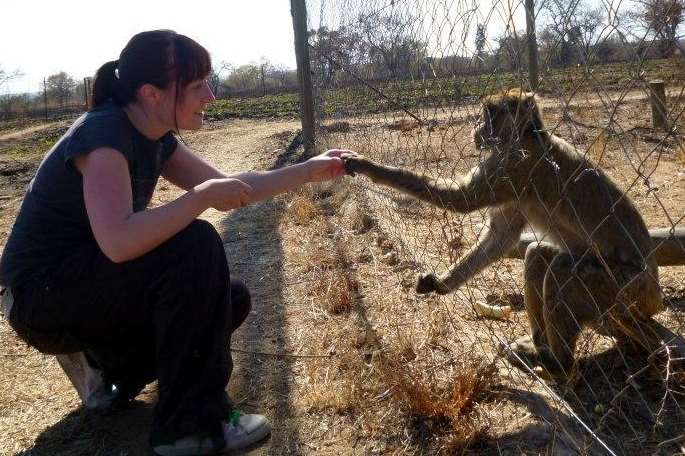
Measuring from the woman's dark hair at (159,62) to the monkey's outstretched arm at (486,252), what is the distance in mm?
1979

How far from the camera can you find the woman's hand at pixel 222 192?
2.52 metres

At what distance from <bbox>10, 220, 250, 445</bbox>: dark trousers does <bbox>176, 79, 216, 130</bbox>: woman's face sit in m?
0.45

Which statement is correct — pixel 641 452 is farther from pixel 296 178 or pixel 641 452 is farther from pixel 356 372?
pixel 296 178

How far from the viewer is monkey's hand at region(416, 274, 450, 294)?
13.0ft

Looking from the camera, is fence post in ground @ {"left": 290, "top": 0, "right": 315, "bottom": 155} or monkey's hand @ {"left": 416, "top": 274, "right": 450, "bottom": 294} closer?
monkey's hand @ {"left": 416, "top": 274, "right": 450, "bottom": 294}

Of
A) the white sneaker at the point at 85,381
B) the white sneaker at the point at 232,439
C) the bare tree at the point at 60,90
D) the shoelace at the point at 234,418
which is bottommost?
the white sneaker at the point at 232,439

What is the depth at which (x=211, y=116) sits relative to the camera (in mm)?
23734

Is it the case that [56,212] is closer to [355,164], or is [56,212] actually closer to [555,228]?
[355,164]

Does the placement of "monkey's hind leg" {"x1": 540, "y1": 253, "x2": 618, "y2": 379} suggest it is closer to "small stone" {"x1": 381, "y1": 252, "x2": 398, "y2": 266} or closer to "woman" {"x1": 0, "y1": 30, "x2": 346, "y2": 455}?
"woman" {"x1": 0, "y1": 30, "x2": 346, "y2": 455}

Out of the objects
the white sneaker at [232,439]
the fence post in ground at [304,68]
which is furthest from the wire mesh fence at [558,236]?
the fence post in ground at [304,68]

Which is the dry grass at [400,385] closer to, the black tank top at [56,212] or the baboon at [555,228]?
the baboon at [555,228]

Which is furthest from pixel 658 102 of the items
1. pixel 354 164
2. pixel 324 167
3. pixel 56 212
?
pixel 56 212

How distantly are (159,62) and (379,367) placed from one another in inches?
68.4

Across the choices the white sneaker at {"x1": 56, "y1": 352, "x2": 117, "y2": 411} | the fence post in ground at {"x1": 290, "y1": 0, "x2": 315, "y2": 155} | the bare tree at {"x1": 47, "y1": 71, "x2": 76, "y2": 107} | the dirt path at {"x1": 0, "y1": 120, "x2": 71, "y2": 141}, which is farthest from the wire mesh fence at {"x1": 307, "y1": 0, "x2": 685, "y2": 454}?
the bare tree at {"x1": 47, "y1": 71, "x2": 76, "y2": 107}
